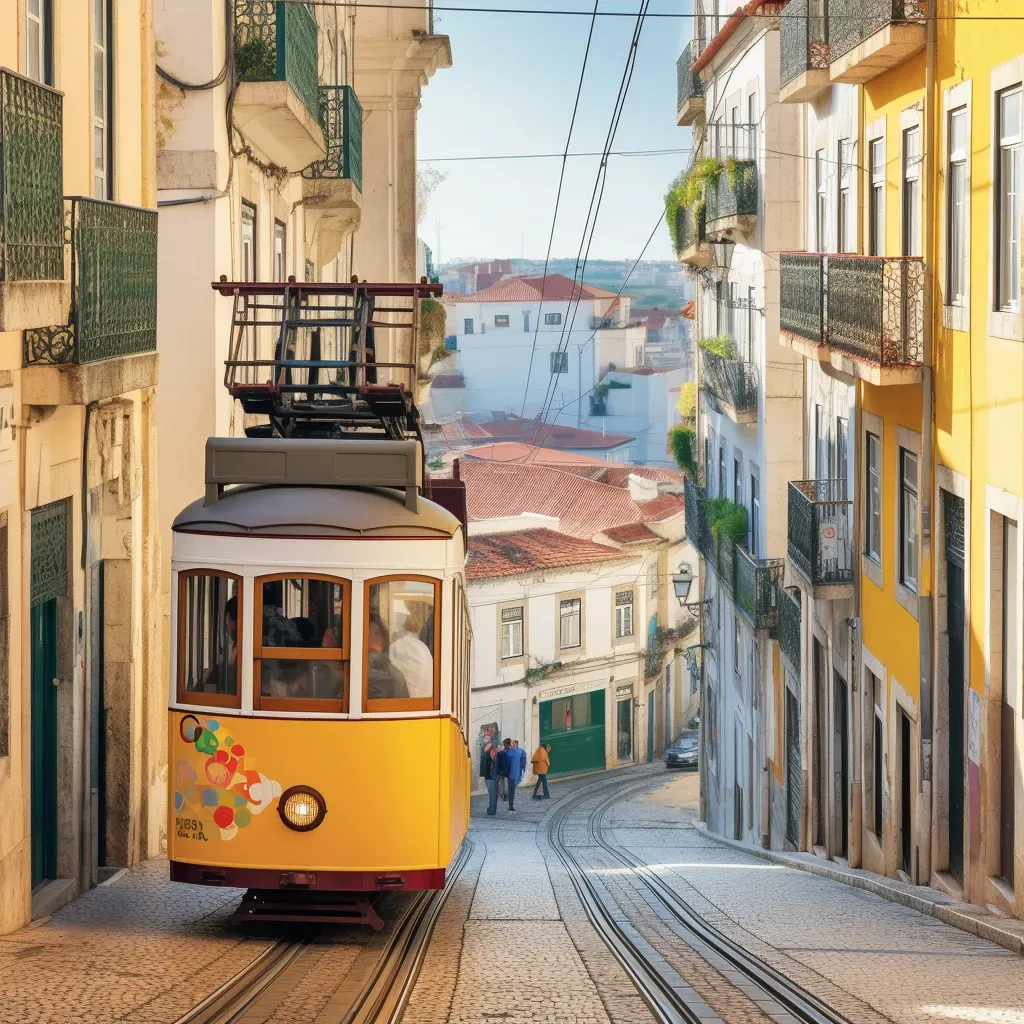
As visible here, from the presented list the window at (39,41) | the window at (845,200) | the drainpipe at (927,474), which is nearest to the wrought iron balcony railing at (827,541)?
the window at (845,200)

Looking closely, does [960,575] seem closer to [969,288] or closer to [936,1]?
[969,288]

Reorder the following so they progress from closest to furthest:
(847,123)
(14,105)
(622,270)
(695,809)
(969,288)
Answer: (14,105), (969,288), (847,123), (695,809), (622,270)

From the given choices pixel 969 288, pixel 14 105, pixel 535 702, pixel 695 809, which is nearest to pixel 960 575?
pixel 969 288

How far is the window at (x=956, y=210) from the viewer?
40.2 feet

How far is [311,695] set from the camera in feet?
27.7

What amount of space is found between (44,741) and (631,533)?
37.3 m

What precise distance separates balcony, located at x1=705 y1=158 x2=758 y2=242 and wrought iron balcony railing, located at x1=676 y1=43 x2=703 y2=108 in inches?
210

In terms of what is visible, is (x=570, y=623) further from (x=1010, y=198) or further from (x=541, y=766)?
(x=1010, y=198)

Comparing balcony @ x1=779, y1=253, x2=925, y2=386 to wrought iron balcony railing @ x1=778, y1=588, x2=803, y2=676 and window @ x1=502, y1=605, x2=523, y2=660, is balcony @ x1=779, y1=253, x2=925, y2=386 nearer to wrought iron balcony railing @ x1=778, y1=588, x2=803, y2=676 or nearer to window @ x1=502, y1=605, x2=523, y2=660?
wrought iron balcony railing @ x1=778, y1=588, x2=803, y2=676

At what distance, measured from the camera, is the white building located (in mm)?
22406

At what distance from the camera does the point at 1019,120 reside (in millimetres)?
10703

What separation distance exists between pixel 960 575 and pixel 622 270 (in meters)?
102

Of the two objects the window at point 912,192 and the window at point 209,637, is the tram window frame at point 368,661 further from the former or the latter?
the window at point 912,192

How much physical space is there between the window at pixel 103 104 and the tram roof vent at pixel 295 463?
2.97m
